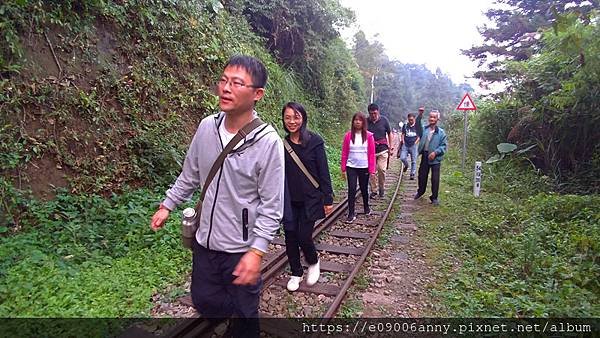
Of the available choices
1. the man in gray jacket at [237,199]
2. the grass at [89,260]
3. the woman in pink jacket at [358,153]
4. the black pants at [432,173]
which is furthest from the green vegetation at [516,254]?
the grass at [89,260]

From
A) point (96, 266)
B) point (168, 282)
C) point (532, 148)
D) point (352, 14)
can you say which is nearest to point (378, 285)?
point (168, 282)

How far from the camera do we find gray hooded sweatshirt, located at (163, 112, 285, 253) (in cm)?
213

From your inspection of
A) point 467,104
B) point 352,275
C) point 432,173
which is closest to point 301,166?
point 352,275

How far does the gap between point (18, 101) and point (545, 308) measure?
640 centimetres

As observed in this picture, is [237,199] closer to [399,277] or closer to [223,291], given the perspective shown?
[223,291]

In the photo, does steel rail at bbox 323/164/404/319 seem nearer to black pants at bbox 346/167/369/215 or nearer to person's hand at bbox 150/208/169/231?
black pants at bbox 346/167/369/215

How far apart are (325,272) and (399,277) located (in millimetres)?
906

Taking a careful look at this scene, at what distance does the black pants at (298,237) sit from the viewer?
13.1ft

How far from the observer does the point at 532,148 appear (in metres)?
10.8

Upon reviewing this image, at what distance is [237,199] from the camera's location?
85.7 inches

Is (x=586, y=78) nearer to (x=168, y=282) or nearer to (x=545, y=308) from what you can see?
(x=545, y=308)

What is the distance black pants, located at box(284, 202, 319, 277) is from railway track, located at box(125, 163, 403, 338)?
10.9 inches

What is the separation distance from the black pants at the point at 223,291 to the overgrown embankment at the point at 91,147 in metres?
1.48

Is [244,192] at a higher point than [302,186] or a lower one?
higher
